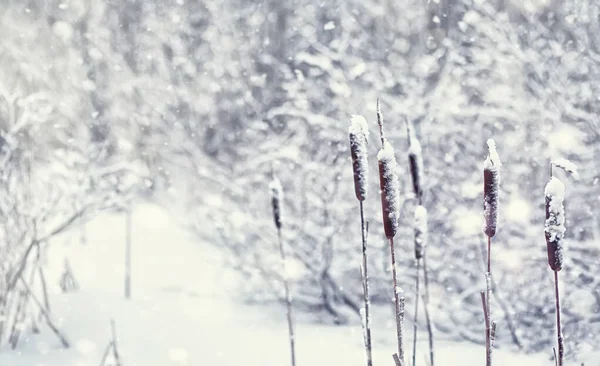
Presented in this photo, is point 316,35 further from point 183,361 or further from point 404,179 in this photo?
point 183,361

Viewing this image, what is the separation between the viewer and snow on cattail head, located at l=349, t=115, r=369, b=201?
1419 millimetres

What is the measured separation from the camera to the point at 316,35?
7906mm

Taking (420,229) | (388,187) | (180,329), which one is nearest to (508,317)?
(180,329)

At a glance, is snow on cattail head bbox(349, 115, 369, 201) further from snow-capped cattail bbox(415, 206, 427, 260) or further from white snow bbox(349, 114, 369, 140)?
snow-capped cattail bbox(415, 206, 427, 260)

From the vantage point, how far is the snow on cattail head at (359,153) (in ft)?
4.66

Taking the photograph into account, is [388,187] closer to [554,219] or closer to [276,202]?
[554,219]

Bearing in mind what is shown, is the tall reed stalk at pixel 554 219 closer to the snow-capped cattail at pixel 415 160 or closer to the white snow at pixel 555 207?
the white snow at pixel 555 207

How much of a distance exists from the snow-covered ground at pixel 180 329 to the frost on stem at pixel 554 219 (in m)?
1.87

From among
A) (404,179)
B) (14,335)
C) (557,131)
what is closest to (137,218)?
(404,179)

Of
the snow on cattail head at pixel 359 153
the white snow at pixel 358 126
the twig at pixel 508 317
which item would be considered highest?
the white snow at pixel 358 126

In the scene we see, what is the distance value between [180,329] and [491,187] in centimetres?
295

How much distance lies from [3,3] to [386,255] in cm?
1055

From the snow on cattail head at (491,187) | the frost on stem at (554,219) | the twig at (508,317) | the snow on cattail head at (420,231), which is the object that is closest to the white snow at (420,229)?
the snow on cattail head at (420,231)

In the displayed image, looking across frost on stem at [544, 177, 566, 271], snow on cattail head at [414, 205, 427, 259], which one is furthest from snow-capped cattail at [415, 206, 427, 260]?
frost on stem at [544, 177, 566, 271]
